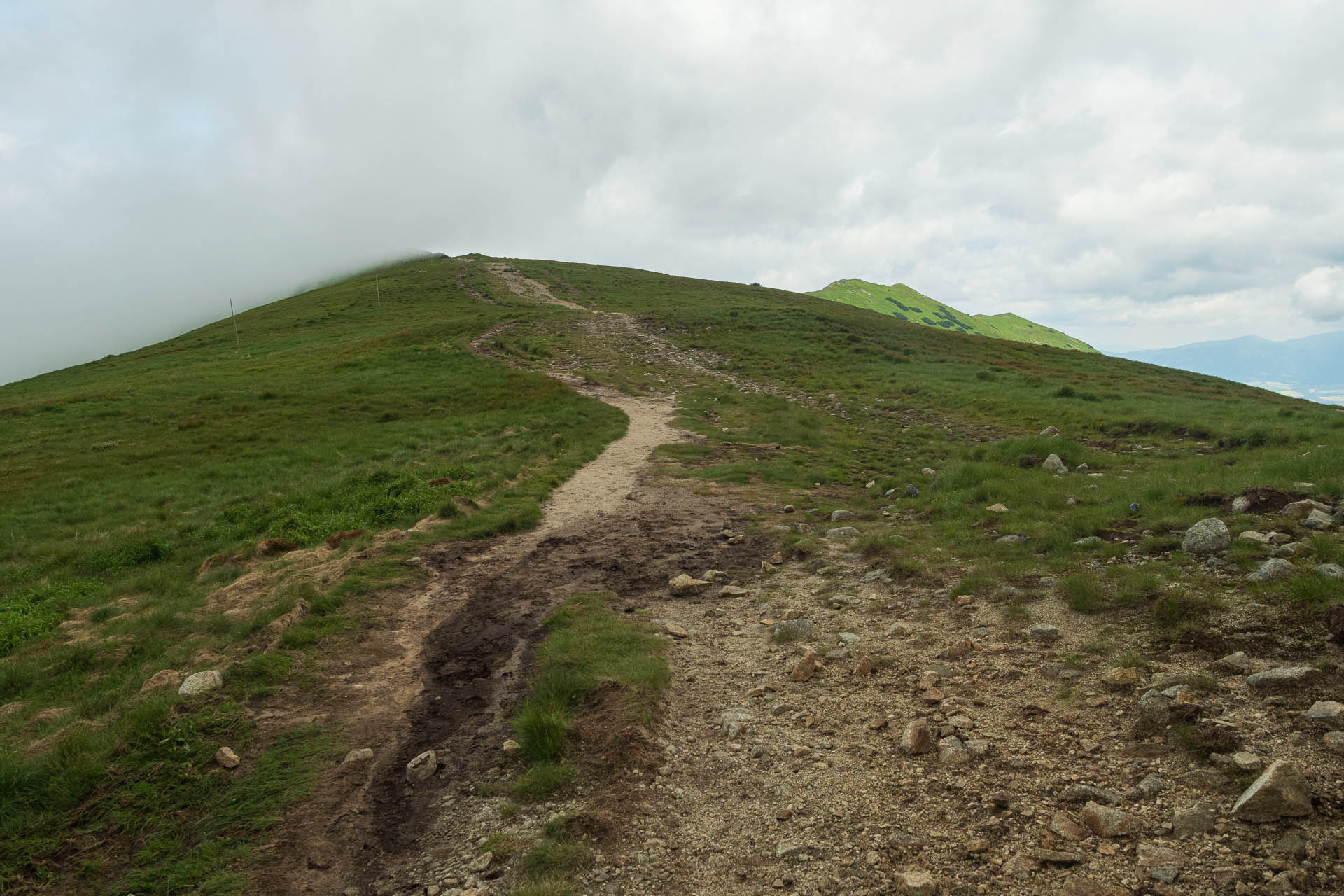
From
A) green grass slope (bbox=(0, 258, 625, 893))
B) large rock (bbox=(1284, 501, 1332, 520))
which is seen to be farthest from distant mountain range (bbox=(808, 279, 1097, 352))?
large rock (bbox=(1284, 501, 1332, 520))

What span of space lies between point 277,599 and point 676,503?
869cm

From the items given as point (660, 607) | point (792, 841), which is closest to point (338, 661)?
point (660, 607)

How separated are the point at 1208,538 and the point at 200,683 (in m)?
12.7

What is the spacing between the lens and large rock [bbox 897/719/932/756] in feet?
18.1

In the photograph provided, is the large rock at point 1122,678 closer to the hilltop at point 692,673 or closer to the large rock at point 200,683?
the hilltop at point 692,673

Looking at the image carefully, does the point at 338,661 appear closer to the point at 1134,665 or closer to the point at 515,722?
the point at 515,722

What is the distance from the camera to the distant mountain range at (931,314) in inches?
5689

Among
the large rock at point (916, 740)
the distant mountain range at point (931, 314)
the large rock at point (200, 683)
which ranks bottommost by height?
the large rock at point (200, 683)

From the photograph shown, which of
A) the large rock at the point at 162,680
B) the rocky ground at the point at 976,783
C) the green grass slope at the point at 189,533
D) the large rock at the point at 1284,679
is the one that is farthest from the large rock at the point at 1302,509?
the large rock at the point at 162,680

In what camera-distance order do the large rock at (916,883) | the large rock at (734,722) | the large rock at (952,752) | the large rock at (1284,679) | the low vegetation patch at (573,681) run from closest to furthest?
1. the large rock at (916,883)
2. the large rock at (1284,679)
3. the large rock at (952,752)
4. the low vegetation patch at (573,681)
5. the large rock at (734,722)

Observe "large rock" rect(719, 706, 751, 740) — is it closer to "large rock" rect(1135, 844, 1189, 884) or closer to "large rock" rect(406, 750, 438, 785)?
"large rock" rect(406, 750, 438, 785)

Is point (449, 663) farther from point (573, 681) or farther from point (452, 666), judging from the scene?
point (573, 681)

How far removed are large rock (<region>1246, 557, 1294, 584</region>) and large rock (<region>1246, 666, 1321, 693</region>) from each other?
2.07 meters

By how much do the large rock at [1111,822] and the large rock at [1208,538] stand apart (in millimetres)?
5334
